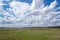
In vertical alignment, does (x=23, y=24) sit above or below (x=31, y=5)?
below

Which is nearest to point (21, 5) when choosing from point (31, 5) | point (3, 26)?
point (31, 5)

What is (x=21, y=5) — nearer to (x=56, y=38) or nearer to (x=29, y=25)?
(x=29, y=25)

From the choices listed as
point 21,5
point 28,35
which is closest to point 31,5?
point 21,5

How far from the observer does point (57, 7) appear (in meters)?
5.02

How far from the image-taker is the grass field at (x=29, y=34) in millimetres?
4961

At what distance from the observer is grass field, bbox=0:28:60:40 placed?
16.3ft

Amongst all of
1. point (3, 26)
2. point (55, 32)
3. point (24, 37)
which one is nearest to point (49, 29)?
point (55, 32)

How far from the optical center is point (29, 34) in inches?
195

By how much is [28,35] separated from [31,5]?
0.52 meters

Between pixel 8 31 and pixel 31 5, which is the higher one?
pixel 31 5

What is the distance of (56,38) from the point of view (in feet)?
16.3

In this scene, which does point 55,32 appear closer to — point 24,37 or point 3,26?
point 24,37

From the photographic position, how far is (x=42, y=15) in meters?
5.00

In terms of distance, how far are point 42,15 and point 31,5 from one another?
260mm
